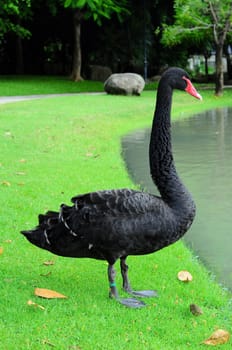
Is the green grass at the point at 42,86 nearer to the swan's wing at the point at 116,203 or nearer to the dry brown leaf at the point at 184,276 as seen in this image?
the dry brown leaf at the point at 184,276

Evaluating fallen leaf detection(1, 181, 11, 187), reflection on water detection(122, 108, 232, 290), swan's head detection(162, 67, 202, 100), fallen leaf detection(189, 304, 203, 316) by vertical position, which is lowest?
reflection on water detection(122, 108, 232, 290)

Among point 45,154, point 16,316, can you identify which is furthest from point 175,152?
point 16,316

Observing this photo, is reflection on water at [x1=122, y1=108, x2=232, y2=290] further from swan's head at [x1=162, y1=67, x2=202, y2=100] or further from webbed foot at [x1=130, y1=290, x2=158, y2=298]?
swan's head at [x1=162, y1=67, x2=202, y2=100]

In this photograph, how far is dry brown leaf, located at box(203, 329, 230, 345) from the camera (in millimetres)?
3146

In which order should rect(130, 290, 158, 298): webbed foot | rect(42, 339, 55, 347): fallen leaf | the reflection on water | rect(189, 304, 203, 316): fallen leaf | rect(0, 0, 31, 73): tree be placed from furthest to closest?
rect(0, 0, 31, 73): tree → the reflection on water → rect(130, 290, 158, 298): webbed foot → rect(189, 304, 203, 316): fallen leaf → rect(42, 339, 55, 347): fallen leaf

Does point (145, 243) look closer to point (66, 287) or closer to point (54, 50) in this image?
point (66, 287)

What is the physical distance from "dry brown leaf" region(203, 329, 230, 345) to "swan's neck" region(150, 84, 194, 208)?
2.86 feet

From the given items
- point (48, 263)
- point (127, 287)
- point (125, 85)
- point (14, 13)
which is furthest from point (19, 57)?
point (127, 287)

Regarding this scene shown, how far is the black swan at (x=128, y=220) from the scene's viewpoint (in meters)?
3.49

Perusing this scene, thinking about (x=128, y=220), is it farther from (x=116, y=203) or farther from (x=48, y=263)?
(x=48, y=263)

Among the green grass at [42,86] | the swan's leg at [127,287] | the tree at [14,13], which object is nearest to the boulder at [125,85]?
the green grass at [42,86]

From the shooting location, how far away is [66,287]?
12.5 ft

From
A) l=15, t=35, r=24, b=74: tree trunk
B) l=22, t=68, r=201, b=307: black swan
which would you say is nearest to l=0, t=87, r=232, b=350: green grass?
l=22, t=68, r=201, b=307: black swan

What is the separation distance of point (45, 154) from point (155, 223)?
5463 mm
